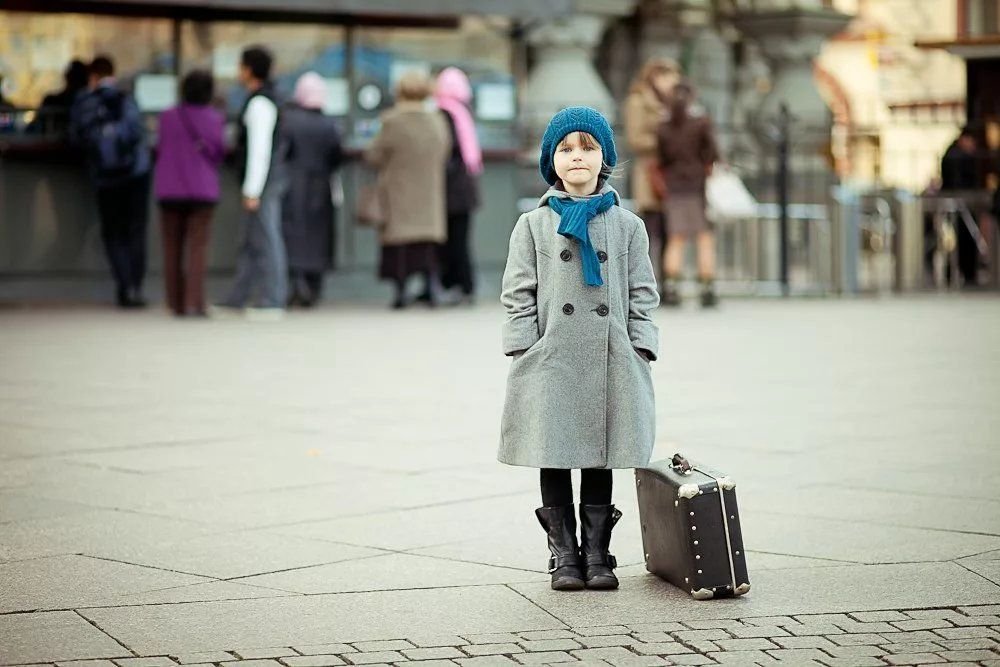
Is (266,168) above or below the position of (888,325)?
above

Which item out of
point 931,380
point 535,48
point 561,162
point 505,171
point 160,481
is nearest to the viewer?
point 561,162

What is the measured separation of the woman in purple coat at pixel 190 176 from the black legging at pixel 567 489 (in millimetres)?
11134

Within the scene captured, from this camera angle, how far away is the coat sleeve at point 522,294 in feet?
18.5

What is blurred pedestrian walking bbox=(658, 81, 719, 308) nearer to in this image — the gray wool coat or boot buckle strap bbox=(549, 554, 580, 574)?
the gray wool coat

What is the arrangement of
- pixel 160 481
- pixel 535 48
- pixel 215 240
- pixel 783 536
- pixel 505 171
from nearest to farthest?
pixel 783 536, pixel 160 481, pixel 215 240, pixel 505 171, pixel 535 48

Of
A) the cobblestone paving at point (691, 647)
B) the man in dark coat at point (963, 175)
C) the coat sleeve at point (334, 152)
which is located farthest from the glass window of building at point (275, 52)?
the cobblestone paving at point (691, 647)

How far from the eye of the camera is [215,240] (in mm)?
19031

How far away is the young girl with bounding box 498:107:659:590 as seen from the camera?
5.56 metres

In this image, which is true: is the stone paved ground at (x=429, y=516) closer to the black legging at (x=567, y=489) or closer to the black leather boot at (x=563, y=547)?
the black leather boot at (x=563, y=547)

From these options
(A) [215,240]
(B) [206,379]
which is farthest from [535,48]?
(B) [206,379]

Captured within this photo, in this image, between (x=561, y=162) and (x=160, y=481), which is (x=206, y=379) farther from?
(x=561, y=162)

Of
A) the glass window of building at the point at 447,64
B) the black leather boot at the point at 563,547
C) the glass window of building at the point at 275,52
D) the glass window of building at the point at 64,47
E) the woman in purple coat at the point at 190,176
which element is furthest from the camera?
the glass window of building at the point at 447,64

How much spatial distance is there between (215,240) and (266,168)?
10.2ft

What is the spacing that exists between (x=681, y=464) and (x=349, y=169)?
1428 centimetres
